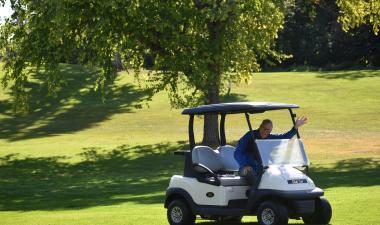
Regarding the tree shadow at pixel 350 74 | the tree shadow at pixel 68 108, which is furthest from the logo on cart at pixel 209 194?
the tree shadow at pixel 350 74

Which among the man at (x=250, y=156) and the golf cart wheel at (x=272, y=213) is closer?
the golf cart wheel at (x=272, y=213)

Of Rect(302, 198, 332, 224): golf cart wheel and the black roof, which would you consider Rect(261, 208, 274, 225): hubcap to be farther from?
the black roof

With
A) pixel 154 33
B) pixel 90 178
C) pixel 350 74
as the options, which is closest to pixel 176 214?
pixel 90 178

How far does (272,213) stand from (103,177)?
→ 617 inches

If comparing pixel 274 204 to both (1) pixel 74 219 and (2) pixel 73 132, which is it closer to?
(1) pixel 74 219

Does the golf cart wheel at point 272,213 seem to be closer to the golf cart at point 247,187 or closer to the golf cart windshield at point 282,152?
the golf cart at point 247,187

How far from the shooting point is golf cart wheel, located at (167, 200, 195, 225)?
14945 millimetres

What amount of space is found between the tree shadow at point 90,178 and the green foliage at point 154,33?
2885mm

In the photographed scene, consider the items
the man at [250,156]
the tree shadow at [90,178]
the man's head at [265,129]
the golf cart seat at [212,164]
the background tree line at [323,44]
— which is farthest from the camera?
the background tree line at [323,44]

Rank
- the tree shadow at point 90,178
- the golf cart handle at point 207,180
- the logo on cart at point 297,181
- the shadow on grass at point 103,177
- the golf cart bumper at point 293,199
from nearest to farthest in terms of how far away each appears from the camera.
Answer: the golf cart bumper at point 293,199
the logo on cart at point 297,181
the golf cart handle at point 207,180
the tree shadow at point 90,178
the shadow on grass at point 103,177

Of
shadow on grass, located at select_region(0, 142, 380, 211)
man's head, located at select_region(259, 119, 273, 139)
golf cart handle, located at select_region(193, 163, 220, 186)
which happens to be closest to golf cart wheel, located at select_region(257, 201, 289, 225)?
golf cart handle, located at select_region(193, 163, 220, 186)

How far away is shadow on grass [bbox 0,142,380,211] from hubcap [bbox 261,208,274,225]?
7.37 meters

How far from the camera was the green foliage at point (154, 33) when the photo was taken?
29906 mm

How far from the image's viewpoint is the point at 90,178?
93.7ft
